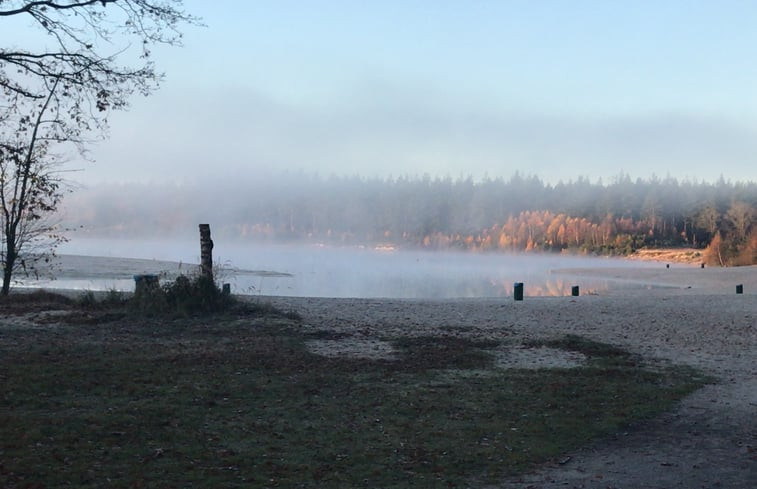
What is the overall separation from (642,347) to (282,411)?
27.7 ft

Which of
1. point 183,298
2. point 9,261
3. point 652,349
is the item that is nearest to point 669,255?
point 652,349

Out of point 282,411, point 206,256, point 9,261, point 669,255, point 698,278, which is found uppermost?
point 669,255

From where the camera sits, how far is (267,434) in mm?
7281

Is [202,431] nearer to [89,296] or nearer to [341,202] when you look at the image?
[89,296]

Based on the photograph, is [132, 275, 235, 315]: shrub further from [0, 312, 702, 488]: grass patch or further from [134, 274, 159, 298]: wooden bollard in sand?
[0, 312, 702, 488]: grass patch

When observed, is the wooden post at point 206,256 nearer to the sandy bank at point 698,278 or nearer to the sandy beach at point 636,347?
the sandy beach at point 636,347

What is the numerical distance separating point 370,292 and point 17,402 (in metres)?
26.5

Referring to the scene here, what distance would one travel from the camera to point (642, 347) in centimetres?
1402

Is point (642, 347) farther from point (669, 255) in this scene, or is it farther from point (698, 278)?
point (669, 255)

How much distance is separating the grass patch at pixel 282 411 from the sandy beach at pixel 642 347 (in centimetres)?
44

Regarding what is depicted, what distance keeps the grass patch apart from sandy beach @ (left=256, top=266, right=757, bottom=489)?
436 millimetres

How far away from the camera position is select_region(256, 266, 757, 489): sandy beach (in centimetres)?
642

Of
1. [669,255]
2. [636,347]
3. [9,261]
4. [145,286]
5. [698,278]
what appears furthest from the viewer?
[669,255]

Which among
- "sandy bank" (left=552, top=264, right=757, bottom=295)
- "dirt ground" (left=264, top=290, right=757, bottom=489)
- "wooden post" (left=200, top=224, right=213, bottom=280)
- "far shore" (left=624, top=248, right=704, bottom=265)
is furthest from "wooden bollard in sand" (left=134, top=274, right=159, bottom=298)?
"far shore" (left=624, top=248, right=704, bottom=265)
